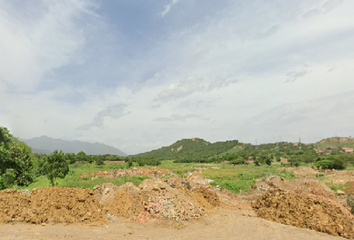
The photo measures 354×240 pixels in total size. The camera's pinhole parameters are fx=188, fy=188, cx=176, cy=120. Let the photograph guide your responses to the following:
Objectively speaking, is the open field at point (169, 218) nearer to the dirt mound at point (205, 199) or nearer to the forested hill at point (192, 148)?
the dirt mound at point (205, 199)

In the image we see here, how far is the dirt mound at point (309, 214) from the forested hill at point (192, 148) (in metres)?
108

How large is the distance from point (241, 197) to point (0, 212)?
16.8m

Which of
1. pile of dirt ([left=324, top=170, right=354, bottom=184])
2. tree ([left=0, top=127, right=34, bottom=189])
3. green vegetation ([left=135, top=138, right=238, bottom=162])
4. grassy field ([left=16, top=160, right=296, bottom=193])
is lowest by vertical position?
pile of dirt ([left=324, top=170, right=354, bottom=184])

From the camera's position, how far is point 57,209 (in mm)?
10258

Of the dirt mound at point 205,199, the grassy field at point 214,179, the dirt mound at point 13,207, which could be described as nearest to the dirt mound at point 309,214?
the dirt mound at point 205,199

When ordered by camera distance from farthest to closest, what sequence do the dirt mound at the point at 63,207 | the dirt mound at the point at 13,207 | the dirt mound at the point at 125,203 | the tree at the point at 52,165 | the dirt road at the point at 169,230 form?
the tree at the point at 52,165 → the dirt mound at the point at 125,203 → the dirt mound at the point at 63,207 → the dirt mound at the point at 13,207 → the dirt road at the point at 169,230

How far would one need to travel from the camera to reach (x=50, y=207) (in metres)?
10.1

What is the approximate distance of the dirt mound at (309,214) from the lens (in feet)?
31.2

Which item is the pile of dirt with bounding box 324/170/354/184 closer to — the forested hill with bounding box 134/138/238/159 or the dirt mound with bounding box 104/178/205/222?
the dirt mound with bounding box 104/178/205/222

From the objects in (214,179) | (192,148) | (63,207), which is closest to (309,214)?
(63,207)

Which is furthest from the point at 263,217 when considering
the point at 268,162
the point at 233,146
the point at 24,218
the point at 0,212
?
the point at 233,146

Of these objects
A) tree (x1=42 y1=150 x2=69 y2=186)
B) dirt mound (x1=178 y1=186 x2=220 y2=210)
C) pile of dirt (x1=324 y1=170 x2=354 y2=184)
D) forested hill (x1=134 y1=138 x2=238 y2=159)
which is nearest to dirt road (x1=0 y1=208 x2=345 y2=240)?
dirt mound (x1=178 y1=186 x2=220 y2=210)

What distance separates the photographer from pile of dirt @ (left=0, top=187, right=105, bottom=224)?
955 centimetres

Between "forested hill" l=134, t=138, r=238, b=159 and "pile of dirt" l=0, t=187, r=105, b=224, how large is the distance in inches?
4303
